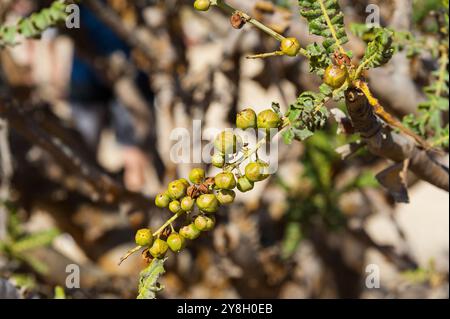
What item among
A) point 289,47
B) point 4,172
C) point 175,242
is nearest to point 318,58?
point 289,47

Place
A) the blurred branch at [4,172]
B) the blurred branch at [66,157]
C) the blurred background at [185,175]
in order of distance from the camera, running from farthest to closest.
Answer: the blurred branch at [4,172]
the blurred background at [185,175]
the blurred branch at [66,157]

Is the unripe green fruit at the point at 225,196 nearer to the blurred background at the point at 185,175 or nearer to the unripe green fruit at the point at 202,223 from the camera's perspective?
the unripe green fruit at the point at 202,223

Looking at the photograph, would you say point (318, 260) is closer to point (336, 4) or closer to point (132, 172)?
point (132, 172)

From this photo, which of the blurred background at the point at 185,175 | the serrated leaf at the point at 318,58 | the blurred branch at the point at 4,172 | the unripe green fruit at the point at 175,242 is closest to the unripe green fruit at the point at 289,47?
the serrated leaf at the point at 318,58

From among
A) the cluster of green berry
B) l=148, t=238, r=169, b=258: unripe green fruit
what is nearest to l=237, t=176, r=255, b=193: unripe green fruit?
the cluster of green berry

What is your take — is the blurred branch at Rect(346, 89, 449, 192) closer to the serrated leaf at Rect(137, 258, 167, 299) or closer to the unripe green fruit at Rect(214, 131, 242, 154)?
the unripe green fruit at Rect(214, 131, 242, 154)
